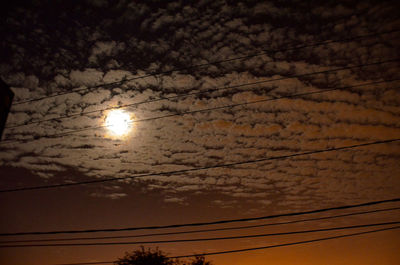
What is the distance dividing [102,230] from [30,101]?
19.2 feet

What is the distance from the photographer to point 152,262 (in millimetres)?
34438

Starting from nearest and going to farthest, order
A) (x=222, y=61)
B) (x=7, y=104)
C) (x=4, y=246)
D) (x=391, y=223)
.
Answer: (x=7, y=104)
(x=222, y=61)
(x=391, y=223)
(x=4, y=246)

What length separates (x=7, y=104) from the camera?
611 centimetres

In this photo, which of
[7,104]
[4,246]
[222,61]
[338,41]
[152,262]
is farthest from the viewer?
[152,262]

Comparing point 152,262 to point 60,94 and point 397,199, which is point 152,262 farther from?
point 397,199

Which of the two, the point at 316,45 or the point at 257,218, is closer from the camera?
the point at 316,45

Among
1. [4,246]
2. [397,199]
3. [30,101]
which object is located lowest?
[397,199]

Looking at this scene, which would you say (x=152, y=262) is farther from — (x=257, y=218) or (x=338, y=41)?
(x=338, y=41)

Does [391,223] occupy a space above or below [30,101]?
below

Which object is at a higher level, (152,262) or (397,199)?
(152,262)

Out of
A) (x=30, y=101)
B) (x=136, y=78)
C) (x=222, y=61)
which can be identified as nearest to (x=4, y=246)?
(x=30, y=101)

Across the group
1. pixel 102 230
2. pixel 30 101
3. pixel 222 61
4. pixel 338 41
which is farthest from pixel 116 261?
pixel 338 41

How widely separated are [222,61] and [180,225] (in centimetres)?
644

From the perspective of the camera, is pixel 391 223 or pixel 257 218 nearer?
pixel 257 218
